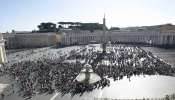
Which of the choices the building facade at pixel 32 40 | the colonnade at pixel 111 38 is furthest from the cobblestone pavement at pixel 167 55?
the building facade at pixel 32 40

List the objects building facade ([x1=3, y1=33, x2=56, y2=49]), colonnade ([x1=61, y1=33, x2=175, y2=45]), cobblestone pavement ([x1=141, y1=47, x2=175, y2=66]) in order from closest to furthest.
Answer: cobblestone pavement ([x1=141, y1=47, x2=175, y2=66]) → building facade ([x1=3, y1=33, x2=56, y2=49]) → colonnade ([x1=61, y1=33, x2=175, y2=45])

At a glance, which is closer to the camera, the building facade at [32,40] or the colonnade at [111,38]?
the building facade at [32,40]

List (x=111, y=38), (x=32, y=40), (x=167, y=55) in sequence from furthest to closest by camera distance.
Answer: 1. (x=111, y=38)
2. (x=32, y=40)
3. (x=167, y=55)

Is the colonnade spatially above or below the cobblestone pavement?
above

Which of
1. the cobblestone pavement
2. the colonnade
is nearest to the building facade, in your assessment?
the colonnade

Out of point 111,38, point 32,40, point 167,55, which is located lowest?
point 167,55

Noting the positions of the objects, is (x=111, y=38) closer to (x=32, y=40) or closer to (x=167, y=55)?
(x=32, y=40)

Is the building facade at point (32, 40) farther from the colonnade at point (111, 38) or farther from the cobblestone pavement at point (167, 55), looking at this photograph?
the cobblestone pavement at point (167, 55)

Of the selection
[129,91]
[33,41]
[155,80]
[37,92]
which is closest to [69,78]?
[37,92]

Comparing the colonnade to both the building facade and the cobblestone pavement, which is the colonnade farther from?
the cobblestone pavement

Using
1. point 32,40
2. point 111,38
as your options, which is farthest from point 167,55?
point 32,40

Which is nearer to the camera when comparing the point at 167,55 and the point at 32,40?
the point at 167,55
